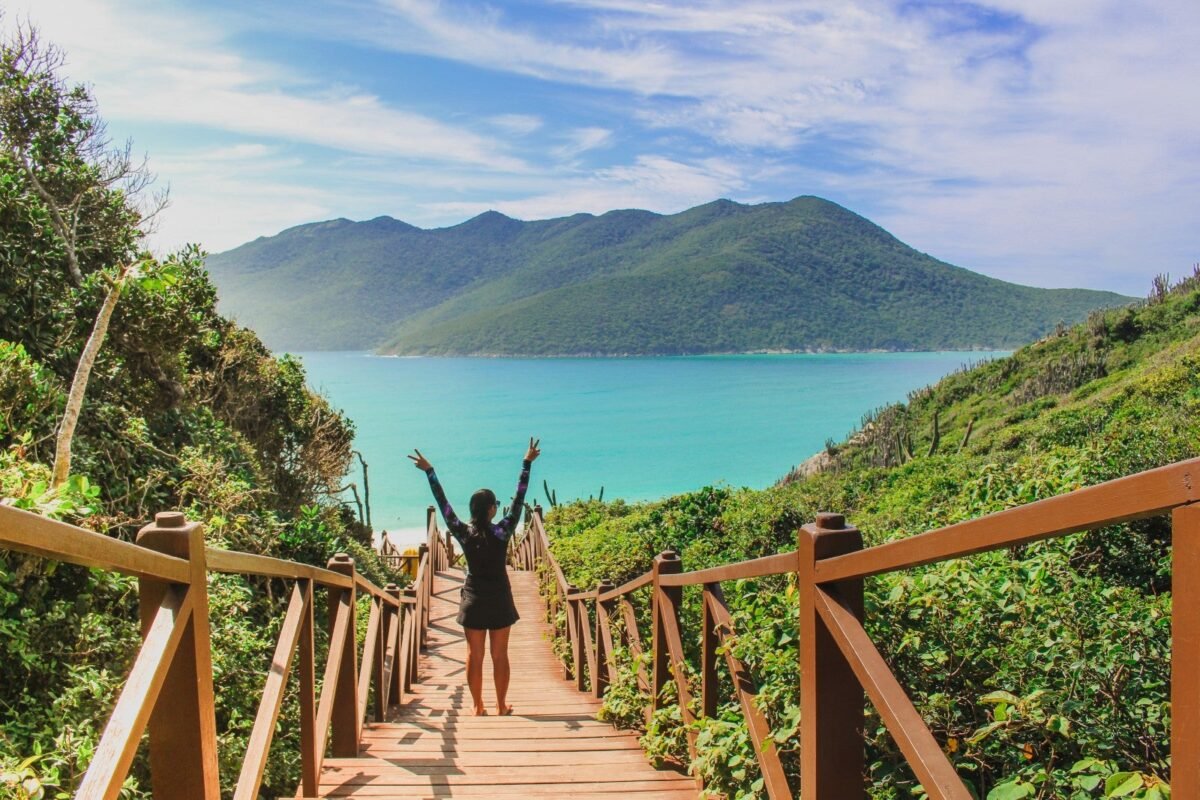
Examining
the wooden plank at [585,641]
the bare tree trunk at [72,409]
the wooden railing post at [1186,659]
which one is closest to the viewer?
the wooden railing post at [1186,659]

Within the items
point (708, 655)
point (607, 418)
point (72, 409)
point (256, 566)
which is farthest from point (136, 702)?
point (607, 418)

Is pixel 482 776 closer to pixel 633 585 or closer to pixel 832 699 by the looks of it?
pixel 633 585

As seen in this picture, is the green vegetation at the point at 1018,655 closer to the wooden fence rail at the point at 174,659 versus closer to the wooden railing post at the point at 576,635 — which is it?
the wooden railing post at the point at 576,635

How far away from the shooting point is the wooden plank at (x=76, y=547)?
1242 millimetres

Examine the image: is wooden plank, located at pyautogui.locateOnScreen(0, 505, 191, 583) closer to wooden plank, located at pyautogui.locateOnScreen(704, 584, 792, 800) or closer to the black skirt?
wooden plank, located at pyautogui.locateOnScreen(704, 584, 792, 800)

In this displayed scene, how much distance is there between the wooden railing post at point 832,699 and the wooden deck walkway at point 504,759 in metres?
1.27

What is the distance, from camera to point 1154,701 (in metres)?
1.97

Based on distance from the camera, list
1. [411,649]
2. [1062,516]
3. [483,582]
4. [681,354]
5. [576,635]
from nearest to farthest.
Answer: [1062,516]
[483,582]
[576,635]
[411,649]
[681,354]

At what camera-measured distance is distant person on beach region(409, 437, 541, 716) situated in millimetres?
5211

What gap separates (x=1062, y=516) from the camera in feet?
3.77

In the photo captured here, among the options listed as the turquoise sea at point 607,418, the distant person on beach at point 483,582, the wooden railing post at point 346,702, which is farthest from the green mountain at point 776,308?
the wooden railing post at point 346,702

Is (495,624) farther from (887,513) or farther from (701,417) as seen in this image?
(701,417)

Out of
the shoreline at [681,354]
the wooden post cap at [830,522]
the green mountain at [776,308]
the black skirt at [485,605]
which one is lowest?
the black skirt at [485,605]

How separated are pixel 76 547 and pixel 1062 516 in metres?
1.53
